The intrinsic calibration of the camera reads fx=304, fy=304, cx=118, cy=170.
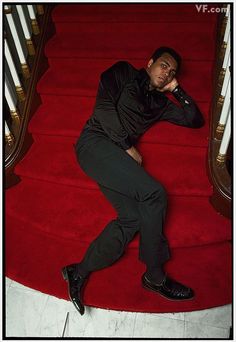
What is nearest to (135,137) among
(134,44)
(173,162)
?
(173,162)

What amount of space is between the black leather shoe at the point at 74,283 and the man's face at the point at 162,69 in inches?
53.2

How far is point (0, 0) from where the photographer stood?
214 centimetres

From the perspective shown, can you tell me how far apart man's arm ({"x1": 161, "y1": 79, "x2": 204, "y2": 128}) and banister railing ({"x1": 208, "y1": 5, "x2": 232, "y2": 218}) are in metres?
0.13

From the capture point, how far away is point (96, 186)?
87.4 inches

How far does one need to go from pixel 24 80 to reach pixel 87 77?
0.53 meters

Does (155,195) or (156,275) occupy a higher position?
(155,195)

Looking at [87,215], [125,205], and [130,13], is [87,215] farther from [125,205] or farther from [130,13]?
[130,13]

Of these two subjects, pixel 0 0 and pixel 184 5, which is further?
pixel 184 5

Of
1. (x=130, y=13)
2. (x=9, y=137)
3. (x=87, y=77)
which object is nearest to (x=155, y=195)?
(x=9, y=137)

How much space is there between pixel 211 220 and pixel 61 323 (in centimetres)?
121

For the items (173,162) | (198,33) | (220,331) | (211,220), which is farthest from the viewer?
(198,33)

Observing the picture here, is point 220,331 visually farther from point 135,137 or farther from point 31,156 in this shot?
point 31,156

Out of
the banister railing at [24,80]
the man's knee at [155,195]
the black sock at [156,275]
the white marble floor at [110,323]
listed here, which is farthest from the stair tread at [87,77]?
the white marble floor at [110,323]

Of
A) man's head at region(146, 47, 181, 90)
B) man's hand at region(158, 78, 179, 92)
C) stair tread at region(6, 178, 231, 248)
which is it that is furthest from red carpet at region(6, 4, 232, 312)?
man's head at region(146, 47, 181, 90)
